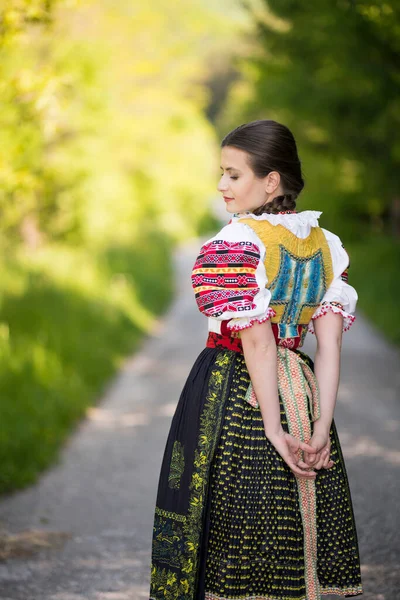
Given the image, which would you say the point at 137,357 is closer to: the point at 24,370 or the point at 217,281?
the point at 24,370

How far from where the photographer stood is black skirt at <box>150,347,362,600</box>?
2375 mm

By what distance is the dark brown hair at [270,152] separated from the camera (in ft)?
7.73

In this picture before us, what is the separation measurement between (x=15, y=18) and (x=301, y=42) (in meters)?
7.53

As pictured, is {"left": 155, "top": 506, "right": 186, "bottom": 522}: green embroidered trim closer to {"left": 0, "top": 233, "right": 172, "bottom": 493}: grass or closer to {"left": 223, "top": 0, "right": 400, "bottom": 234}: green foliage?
{"left": 0, "top": 233, "right": 172, "bottom": 493}: grass

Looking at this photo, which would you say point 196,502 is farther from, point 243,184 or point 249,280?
point 243,184

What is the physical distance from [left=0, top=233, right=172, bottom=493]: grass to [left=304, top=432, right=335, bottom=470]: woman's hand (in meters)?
2.81

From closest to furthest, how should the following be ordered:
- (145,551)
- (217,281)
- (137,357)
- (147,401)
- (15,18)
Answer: (217,281) → (145,551) → (15,18) → (147,401) → (137,357)

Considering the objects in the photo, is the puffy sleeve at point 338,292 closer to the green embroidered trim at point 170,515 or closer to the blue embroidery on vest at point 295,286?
the blue embroidery on vest at point 295,286

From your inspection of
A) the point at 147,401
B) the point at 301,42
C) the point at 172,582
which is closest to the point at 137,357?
the point at 147,401

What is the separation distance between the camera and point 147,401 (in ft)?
22.7

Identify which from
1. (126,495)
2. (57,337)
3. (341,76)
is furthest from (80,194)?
(126,495)

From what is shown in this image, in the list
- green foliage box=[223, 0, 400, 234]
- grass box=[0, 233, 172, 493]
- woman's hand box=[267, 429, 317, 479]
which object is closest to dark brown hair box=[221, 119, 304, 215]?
woman's hand box=[267, 429, 317, 479]

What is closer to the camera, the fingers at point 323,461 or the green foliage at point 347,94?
the fingers at point 323,461

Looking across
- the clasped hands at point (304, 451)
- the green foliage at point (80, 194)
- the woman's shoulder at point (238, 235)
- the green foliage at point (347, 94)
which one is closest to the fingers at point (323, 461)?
the clasped hands at point (304, 451)
